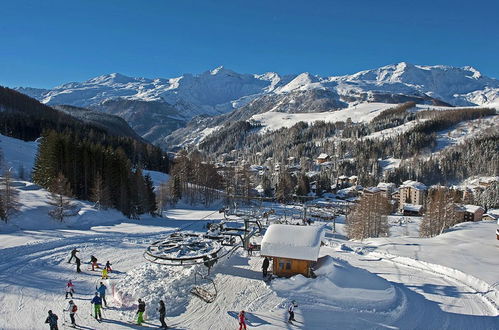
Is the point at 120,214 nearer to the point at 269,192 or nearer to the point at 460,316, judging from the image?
the point at 460,316

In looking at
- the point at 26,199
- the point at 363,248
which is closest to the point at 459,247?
the point at 363,248

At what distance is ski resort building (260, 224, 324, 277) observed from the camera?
24.5 m

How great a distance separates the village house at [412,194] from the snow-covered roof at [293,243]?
4959 inches

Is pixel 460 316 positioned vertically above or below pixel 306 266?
below

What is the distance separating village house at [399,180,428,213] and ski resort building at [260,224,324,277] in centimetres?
12635

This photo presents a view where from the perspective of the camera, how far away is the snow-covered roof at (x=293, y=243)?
965 inches

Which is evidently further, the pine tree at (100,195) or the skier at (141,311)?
the pine tree at (100,195)

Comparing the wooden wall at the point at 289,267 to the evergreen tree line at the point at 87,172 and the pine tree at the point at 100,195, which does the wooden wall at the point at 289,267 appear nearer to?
the pine tree at the point at 100,195

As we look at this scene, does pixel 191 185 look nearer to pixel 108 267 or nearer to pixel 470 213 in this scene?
pixel 108 267

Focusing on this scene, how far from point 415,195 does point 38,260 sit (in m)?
140

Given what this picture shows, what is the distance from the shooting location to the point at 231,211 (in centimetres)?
3625

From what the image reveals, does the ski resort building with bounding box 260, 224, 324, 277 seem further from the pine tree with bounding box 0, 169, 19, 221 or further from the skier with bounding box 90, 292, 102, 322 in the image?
the pine tree with bounding box 0, 169, 19, 221

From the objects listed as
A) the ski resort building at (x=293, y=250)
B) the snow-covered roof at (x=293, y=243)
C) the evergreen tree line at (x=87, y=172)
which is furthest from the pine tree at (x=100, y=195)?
the ski resort building at (x=293, y=250)

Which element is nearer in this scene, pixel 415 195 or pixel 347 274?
pixel 347 274
